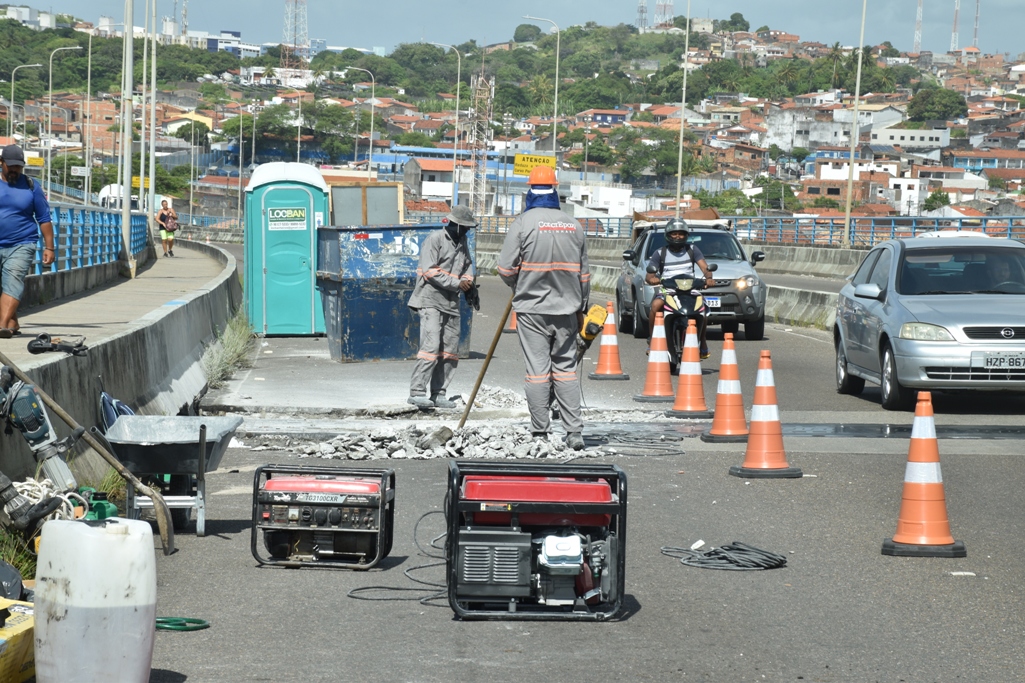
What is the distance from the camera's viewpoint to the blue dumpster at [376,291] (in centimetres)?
1728

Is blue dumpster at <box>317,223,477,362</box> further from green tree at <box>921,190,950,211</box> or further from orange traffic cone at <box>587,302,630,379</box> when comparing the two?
green tree at <box>921,190,950,211</box>

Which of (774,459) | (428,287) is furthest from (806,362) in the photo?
(774,459)

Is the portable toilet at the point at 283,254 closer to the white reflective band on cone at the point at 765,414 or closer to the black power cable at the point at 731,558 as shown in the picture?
the white reflective band on cone at the point at 765,414

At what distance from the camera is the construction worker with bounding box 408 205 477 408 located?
1344 cm

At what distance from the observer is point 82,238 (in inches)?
1105

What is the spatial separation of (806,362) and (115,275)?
19451 mm

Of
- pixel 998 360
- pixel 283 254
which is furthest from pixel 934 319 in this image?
pixel 283 254

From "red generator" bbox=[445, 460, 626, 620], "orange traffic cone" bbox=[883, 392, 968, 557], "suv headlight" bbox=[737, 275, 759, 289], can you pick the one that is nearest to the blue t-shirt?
"red generator" bbox=[445, 460, 626, 620]

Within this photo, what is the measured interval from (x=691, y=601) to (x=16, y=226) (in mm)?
8971

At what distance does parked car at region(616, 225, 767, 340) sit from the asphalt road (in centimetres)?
1048

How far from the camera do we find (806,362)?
1855cm

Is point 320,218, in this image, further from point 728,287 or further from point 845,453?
point 845,453

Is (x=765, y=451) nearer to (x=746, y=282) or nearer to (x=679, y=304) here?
(x=679, y=304)

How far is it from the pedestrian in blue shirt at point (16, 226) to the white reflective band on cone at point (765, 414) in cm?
689
